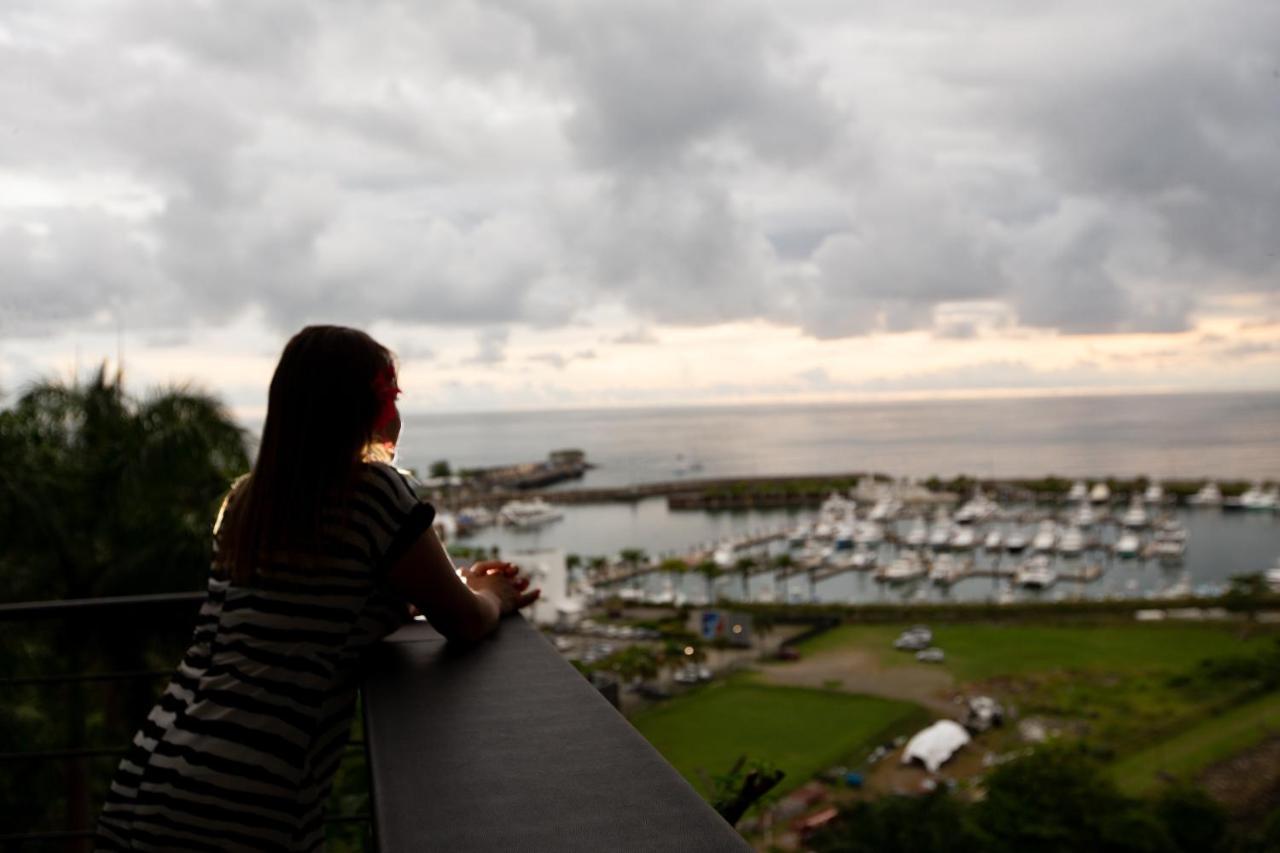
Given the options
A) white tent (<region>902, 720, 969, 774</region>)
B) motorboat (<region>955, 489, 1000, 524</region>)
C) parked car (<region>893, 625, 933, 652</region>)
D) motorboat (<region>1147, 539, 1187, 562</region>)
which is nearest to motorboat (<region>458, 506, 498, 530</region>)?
motorboat (<region>955, 489, 1000, 524</region>)

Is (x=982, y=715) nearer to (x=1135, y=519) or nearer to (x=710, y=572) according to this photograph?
(x=710, y=572)

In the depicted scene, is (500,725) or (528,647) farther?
(528,647)

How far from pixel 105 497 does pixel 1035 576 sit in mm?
33528

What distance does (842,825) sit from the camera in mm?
11562

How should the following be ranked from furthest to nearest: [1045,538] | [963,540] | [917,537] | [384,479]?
[917,537] → [963,540] → [1045,538] → [384,479]

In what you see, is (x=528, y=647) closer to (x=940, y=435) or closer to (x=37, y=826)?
(x=37, y=826)

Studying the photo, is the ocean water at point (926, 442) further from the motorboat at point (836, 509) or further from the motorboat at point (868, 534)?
the motorboat at point (868, 534)

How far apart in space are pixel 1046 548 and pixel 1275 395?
81768 millimetres

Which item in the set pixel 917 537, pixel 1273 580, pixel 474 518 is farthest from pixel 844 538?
pixel 474 518

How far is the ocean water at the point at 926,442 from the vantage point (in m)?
67.1

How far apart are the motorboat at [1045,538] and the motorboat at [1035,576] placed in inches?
148

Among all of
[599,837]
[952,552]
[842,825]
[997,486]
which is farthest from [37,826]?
[997,486]

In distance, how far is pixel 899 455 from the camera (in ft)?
262

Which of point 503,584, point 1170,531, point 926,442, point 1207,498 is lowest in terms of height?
point 1170,531
